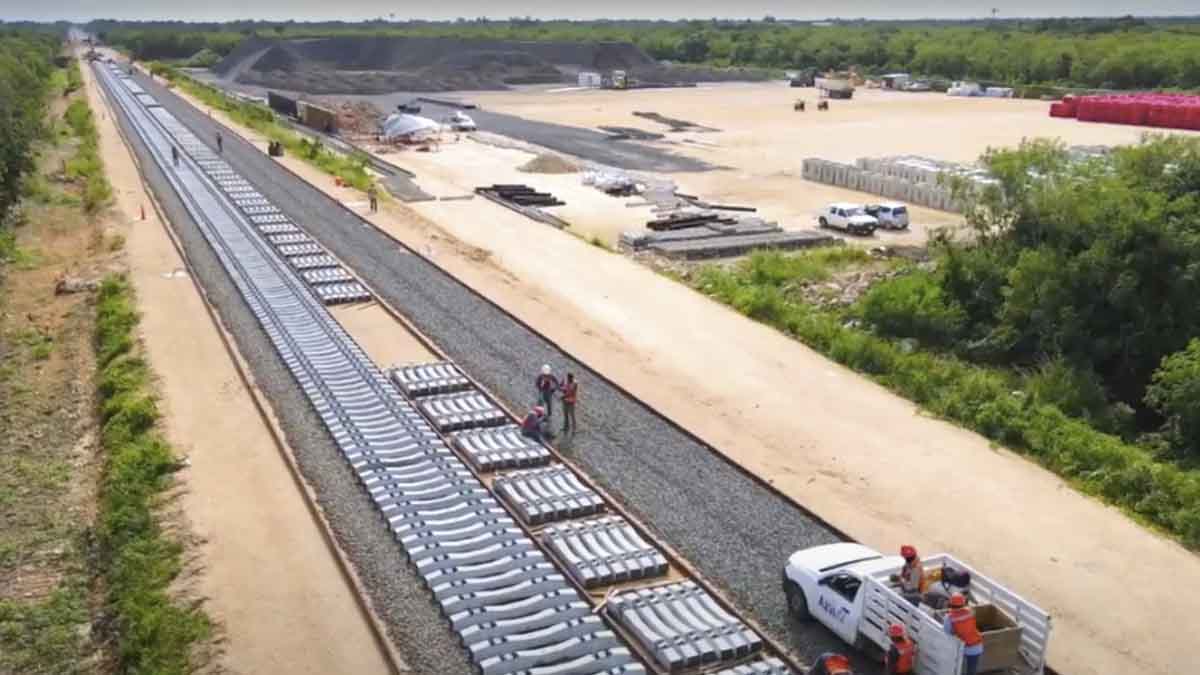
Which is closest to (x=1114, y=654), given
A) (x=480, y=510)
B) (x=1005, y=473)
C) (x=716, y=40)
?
(x=1005, y=473)

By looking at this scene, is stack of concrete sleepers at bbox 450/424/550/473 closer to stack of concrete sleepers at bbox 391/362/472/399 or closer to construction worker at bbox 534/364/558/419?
construction worker at bbox 534/364/558/419

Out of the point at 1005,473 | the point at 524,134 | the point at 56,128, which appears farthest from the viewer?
the point at 524,134

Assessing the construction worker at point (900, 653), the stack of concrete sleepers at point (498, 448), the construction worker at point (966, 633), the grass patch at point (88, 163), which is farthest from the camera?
the grass patch at point (88, 163)

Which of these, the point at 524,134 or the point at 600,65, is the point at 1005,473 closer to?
the point at 524,134

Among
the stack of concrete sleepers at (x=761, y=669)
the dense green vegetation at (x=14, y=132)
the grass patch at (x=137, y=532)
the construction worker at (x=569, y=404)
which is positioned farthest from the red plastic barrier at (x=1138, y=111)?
the stack of concrete sleepers at (x=761, y=669)

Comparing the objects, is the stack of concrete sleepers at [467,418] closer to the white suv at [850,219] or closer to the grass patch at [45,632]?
the grass patch at [45,632]

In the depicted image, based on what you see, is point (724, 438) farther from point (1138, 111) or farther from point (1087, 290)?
point (1138, 111)

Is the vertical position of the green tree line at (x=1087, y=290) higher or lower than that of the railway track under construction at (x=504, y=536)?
higher
